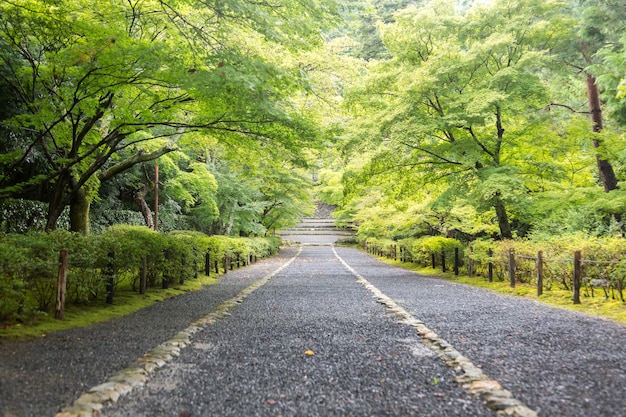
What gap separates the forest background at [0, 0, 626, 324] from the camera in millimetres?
6539

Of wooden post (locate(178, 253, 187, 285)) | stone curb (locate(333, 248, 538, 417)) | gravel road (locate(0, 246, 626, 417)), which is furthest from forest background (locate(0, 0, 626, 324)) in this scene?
stone curb (locate(333, 248, 538, 417))

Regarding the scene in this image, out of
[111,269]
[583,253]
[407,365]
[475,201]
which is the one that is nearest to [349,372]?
[407,365]

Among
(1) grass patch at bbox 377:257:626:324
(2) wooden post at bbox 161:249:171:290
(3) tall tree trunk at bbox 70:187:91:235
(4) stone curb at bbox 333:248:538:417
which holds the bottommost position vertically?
(1) grass patch at bbox 377:257:626:324

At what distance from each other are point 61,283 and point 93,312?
32.7 inches

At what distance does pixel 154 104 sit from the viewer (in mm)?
7660

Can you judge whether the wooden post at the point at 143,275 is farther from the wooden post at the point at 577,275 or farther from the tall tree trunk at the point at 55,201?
the wooden post at the point at 577,275

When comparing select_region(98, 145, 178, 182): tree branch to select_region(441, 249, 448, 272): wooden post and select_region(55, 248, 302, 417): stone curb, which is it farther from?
select_region(441, 249, 448, 272): wooden post

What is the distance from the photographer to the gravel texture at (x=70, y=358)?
2809mm

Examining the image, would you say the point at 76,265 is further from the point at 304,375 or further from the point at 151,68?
the point at 304,375

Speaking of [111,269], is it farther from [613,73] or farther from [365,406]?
[613,73]

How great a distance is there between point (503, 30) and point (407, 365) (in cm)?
1038

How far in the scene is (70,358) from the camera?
377 cm

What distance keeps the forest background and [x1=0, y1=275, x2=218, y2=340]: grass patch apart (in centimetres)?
52

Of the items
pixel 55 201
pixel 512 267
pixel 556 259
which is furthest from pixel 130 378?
pixel 512 267
